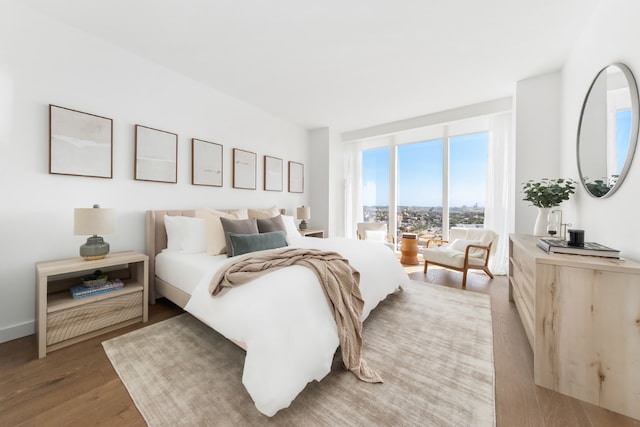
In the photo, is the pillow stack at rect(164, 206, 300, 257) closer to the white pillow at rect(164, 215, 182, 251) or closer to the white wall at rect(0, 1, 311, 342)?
the white pillow at rect(164, 215, 182, 251)

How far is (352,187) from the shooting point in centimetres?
579

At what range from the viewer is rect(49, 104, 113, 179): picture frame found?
7.18 ft

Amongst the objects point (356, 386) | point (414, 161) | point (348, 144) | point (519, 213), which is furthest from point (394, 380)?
point (348, 144)

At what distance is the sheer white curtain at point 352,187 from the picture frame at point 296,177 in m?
1.19

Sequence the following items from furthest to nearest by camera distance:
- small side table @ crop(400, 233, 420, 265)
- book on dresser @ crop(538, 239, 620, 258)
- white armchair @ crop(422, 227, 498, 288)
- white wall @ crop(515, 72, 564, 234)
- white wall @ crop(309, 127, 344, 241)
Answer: white wall @ crop(309, 127, 344, 241), small side table @ crop(400, 233, 420, 265), white armchair @ crop(422, 227, 498, 288), white wall @ crop(515, 72, 564, 234), book on dresser @ crop(538, 239, 620, 258)

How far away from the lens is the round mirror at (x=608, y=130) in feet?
5.08

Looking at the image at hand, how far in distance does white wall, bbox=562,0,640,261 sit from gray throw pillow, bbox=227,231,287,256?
9.17 ft

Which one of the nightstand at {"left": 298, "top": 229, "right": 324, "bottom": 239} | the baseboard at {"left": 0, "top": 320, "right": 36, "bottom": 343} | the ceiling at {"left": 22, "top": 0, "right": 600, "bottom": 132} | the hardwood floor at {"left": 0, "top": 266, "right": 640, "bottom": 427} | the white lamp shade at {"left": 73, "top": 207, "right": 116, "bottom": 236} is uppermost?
the ceiling at {"left": 22, "top": 0, "right": 600, "bottom": 132}

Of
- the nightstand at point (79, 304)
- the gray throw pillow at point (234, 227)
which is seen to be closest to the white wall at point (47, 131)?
the nightstand at point (79, 304)

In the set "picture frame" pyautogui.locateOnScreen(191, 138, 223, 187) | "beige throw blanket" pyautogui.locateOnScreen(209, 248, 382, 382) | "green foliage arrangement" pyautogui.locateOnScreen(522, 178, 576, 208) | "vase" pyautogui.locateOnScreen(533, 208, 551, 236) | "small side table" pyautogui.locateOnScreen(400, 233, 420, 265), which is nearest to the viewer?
"beige throw blanket" pyautogui.locateOnScreen(209, 248, 382, 382)

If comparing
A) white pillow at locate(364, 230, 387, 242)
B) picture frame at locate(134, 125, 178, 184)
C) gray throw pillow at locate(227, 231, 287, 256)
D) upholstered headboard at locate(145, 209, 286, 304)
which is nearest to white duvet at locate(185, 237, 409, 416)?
gray throw pillow at locate(227, 231, 287, 256)

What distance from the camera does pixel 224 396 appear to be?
1442 millimetres

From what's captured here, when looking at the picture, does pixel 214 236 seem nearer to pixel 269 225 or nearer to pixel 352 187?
pixel 269 225

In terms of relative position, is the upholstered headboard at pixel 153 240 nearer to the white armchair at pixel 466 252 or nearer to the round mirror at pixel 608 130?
the white armchair at pixel 466 252
